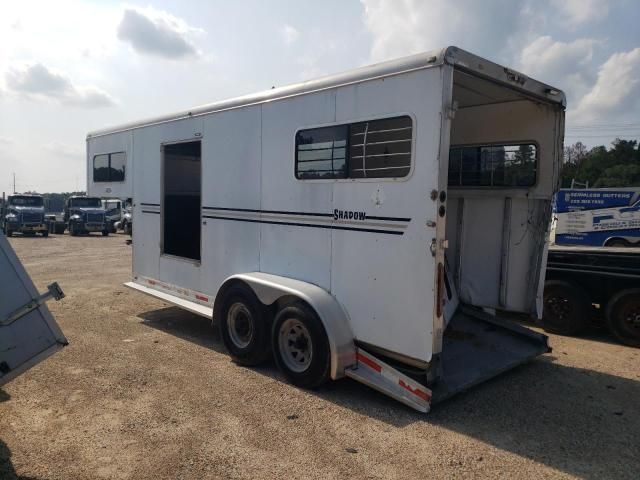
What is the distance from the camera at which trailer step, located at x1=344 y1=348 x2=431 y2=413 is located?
415 centimetres

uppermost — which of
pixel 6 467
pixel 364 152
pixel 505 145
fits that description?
pixel 505 145

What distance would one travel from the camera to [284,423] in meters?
4.12

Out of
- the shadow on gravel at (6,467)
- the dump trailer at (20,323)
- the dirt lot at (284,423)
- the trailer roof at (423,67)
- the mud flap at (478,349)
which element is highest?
the trailer roof at (423,67)

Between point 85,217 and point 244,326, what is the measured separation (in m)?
22.5

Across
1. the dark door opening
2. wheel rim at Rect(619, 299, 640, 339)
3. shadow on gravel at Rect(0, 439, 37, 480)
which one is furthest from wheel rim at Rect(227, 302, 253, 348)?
wheel rim at Rect(619, 299, 640, 339)

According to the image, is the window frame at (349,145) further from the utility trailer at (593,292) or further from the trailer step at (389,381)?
the utility trailer at (593,292)

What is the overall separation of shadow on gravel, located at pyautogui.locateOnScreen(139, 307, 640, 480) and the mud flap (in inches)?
7.9

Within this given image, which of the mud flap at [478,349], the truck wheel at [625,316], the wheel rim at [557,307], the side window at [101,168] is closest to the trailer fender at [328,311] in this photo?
the mud flap at [478,349]

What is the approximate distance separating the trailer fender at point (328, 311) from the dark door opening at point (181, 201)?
2.06m

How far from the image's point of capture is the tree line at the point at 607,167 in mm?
46375

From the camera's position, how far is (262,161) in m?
5.48

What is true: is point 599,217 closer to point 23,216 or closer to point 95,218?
point 95,218

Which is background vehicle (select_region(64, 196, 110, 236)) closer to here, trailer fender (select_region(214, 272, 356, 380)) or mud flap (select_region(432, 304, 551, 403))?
trailer fender (select_region(214, 272, 356, 380))

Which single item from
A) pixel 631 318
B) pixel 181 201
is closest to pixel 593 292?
pixel 631 318
